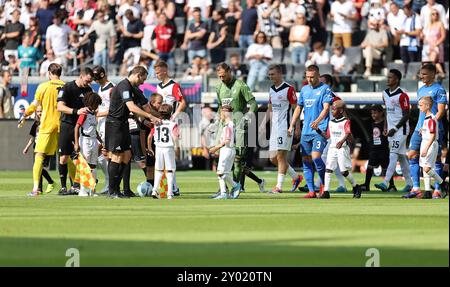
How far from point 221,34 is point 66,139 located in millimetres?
14884

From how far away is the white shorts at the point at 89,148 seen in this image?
2130 cm

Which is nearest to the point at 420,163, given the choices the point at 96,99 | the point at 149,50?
the point at 96,99

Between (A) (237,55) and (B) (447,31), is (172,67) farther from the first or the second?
(B) (447,31)

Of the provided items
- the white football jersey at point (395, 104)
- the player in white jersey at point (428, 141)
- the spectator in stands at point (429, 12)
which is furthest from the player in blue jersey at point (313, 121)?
the spectator in stands at point (429, 12)

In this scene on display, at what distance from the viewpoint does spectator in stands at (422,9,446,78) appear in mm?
32312

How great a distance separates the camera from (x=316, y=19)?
1388 inches

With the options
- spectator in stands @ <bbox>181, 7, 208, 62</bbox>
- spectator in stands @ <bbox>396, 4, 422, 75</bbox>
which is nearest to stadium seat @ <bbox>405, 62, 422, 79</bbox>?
spectator in stands @ <bbox>396, 4, 422, 75</bbox>

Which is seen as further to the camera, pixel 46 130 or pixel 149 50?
pixel 149 50

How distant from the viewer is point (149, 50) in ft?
117

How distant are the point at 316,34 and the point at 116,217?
2032cm
